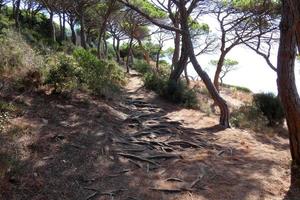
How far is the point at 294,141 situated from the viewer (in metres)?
6.31

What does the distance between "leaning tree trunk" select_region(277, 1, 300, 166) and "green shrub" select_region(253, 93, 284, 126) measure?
660cm

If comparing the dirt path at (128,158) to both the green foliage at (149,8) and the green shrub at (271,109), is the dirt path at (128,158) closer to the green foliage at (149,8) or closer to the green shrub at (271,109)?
the green shrub at (271,109)

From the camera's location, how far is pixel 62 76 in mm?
8844

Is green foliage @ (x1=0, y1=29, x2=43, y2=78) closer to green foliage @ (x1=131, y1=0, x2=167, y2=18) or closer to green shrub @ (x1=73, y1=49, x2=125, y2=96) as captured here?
green shrub @ (x1=73, y1=49, x2=125, y2=96)

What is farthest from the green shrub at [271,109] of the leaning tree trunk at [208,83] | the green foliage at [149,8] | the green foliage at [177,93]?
the green foliage at [149,8]

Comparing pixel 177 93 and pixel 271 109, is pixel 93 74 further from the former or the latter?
pixel 271 109

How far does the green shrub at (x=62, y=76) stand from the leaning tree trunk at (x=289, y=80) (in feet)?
14.9

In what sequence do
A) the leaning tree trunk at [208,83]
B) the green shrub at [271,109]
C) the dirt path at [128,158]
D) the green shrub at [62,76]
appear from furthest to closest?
1. the green shrub at [271,109]
2. the leaning tree trunk at [208,83]
3. the green shrub at [62,76]
4. the dirt path at [128,158]

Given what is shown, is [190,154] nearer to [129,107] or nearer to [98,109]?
[98,109]

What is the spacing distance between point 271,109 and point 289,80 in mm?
6785

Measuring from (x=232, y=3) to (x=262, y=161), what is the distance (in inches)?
474

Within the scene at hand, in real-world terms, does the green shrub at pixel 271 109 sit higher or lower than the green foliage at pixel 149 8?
lower

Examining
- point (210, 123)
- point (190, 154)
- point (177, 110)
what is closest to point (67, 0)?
point (177, 110)

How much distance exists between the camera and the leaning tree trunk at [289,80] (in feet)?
20.2
